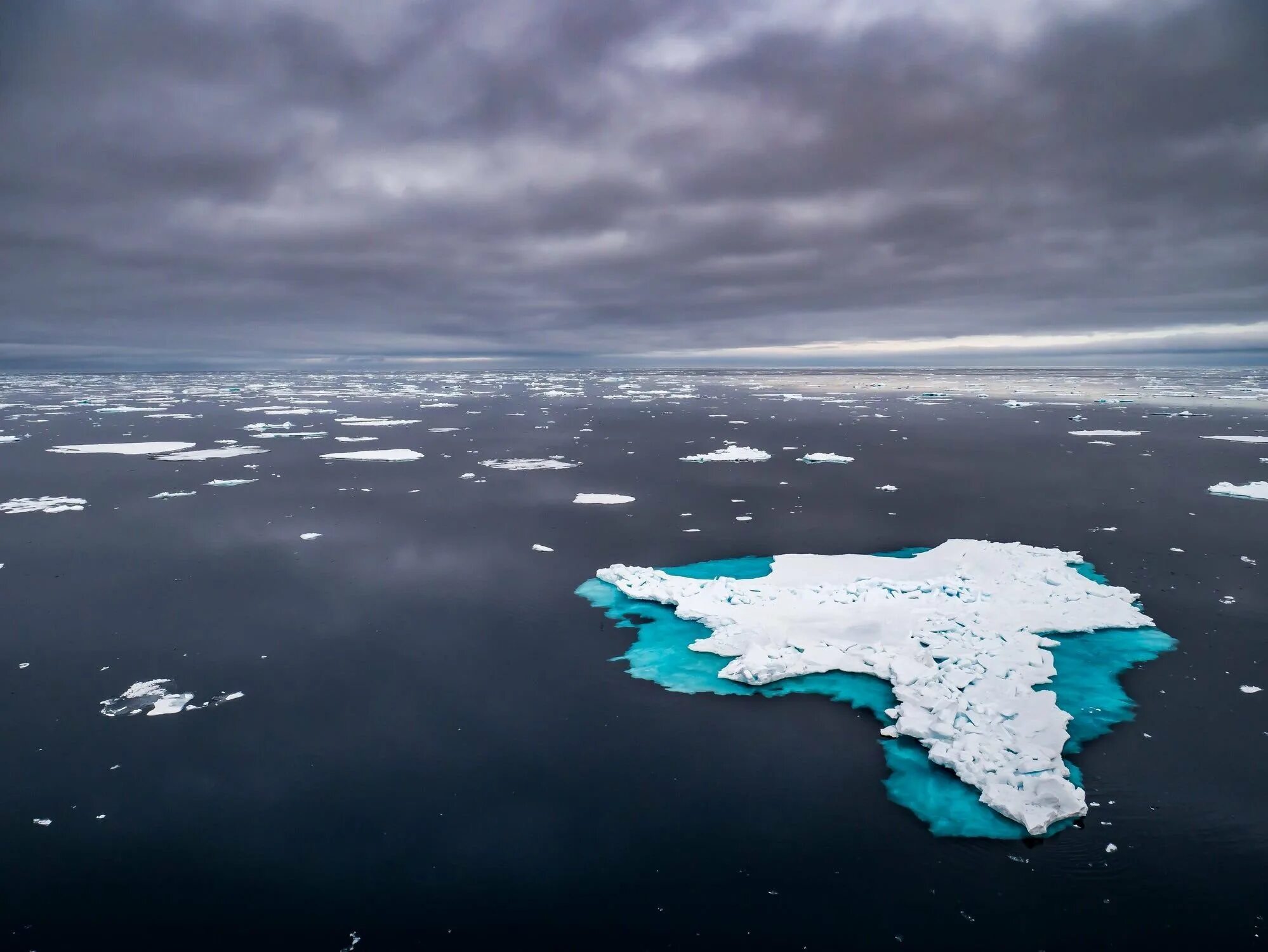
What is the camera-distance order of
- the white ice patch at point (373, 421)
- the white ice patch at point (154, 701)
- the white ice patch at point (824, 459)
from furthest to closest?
1. the white ice patch at point (373, 421)
2. the white ice patch at point (824, 459)
3. the white ice patch at point (154, 701)

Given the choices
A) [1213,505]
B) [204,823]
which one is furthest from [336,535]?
[1213,505]

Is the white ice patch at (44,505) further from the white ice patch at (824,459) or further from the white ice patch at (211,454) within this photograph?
the white ice patch at (824,459)

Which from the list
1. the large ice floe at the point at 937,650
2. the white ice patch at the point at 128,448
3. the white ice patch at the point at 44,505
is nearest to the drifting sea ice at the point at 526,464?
the white ice patch at the point at 44,505

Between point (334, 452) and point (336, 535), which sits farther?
point (334, 452)

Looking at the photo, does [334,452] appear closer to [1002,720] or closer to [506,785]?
[506,785]

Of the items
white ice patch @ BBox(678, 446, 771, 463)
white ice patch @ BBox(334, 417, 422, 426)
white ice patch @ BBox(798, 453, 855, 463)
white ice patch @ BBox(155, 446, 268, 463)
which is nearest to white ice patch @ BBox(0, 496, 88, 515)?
white ice patch @ BBox(155, 446, 268, 463)

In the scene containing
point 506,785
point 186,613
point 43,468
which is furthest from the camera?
point 43,468
